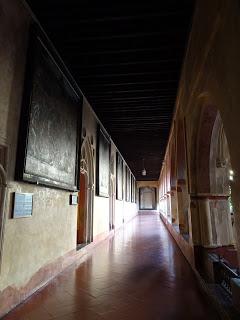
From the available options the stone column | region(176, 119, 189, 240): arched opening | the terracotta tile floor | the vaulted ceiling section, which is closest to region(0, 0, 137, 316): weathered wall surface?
the terracotta tile floor

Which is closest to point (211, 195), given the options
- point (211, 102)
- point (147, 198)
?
point (211, 102)

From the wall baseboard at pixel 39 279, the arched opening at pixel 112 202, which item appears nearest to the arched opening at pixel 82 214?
the wall baseboard at pixel 39 279

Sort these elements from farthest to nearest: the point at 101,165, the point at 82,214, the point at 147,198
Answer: the point at 147,198, the point at 101,165, the point at 82,214

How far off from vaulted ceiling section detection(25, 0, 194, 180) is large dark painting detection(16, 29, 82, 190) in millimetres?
465

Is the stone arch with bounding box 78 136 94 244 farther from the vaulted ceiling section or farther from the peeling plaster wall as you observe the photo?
the peeling plaster wall

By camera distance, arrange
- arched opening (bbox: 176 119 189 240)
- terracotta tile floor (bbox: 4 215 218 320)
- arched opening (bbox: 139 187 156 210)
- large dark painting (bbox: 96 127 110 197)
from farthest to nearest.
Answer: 1. arched opening (bbox: 139 187 156 210)
2. large dark painting (bbox: 96 127 110 197)
3. arched opening (bbox: 176 119 189 240)
4. terracotta tile floor (bbox: 4 215 218 320)

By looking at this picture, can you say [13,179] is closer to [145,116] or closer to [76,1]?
[76,1]

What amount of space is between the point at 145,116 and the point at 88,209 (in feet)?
11.9

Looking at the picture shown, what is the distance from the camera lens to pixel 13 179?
10.3ft

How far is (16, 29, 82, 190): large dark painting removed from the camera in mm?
3368

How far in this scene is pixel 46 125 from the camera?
3.98m

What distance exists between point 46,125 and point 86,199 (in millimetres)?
3455

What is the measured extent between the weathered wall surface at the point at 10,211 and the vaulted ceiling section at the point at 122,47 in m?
0.74

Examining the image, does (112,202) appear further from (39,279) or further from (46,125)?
(46,125)
